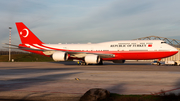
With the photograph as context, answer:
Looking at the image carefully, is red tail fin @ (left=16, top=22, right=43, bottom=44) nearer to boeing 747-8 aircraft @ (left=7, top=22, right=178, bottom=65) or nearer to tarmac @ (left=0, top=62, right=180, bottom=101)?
boeing 747-8 aircraft @ (left=7, top=22, right=178, bottom=65)

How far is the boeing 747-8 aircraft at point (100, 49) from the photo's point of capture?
34866 millimetres

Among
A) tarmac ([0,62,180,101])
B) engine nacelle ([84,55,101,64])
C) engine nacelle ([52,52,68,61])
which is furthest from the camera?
engine nacelle ([52,52,68,61])

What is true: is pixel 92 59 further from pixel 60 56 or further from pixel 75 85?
pixel 75 85

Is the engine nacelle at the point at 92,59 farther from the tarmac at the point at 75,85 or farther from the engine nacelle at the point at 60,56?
the tarmac at the point at 75,85

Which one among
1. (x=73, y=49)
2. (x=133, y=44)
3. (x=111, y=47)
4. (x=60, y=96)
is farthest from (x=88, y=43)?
(x=60, y=96)

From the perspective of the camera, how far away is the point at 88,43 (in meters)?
41.1

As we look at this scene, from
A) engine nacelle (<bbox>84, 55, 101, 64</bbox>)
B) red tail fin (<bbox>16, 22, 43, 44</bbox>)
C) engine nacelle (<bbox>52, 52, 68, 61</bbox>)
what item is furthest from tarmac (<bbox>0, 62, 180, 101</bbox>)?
red tail fin (<bbox>16, 22, 43, 44</bbox>)

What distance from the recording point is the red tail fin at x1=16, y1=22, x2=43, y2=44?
1675 inches

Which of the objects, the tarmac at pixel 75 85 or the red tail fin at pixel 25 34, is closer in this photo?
the tarmac at pixel 75 85

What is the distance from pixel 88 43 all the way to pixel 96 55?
584 centimetres

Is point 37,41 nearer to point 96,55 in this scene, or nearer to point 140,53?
point 96,55

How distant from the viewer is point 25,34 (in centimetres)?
4281

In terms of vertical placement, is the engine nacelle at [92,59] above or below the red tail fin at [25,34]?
below

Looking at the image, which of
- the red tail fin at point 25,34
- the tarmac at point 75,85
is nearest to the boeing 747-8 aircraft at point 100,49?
the red tail fin at point 25,34
